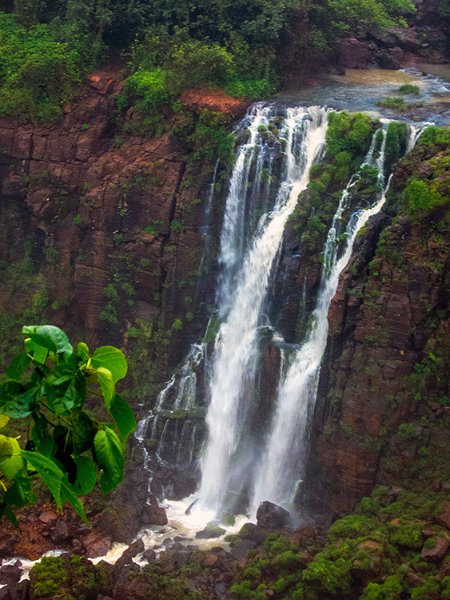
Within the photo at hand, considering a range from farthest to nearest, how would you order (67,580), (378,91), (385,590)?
(378,91), (67,580), (385,590)

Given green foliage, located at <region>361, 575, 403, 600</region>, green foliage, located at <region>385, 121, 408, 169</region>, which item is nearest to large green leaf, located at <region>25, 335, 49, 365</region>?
green foliage, located at <region>361, 575, 403, 600</region>

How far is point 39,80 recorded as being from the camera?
20141mm

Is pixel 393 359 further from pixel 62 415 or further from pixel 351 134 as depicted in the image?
pixel 62 415

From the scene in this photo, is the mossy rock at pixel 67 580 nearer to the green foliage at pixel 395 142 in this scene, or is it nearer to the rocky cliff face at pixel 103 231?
the rocky cliff face at pixel 103 231

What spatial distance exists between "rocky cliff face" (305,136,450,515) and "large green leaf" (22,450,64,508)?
501 inches

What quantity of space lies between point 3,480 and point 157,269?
16093mm

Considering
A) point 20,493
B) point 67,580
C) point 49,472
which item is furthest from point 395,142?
point 49,472

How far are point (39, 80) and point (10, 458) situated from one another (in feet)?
63.4

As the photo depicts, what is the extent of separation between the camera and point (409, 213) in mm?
14828

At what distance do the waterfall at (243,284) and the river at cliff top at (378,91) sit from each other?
1.68m

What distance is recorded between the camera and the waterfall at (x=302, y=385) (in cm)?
1599

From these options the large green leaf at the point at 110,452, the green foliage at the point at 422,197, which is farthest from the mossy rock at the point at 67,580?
the large green leaf at the point at 110,452

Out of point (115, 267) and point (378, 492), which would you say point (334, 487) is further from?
point (115, 267)

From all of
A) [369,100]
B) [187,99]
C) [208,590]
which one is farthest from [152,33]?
[208,590]
